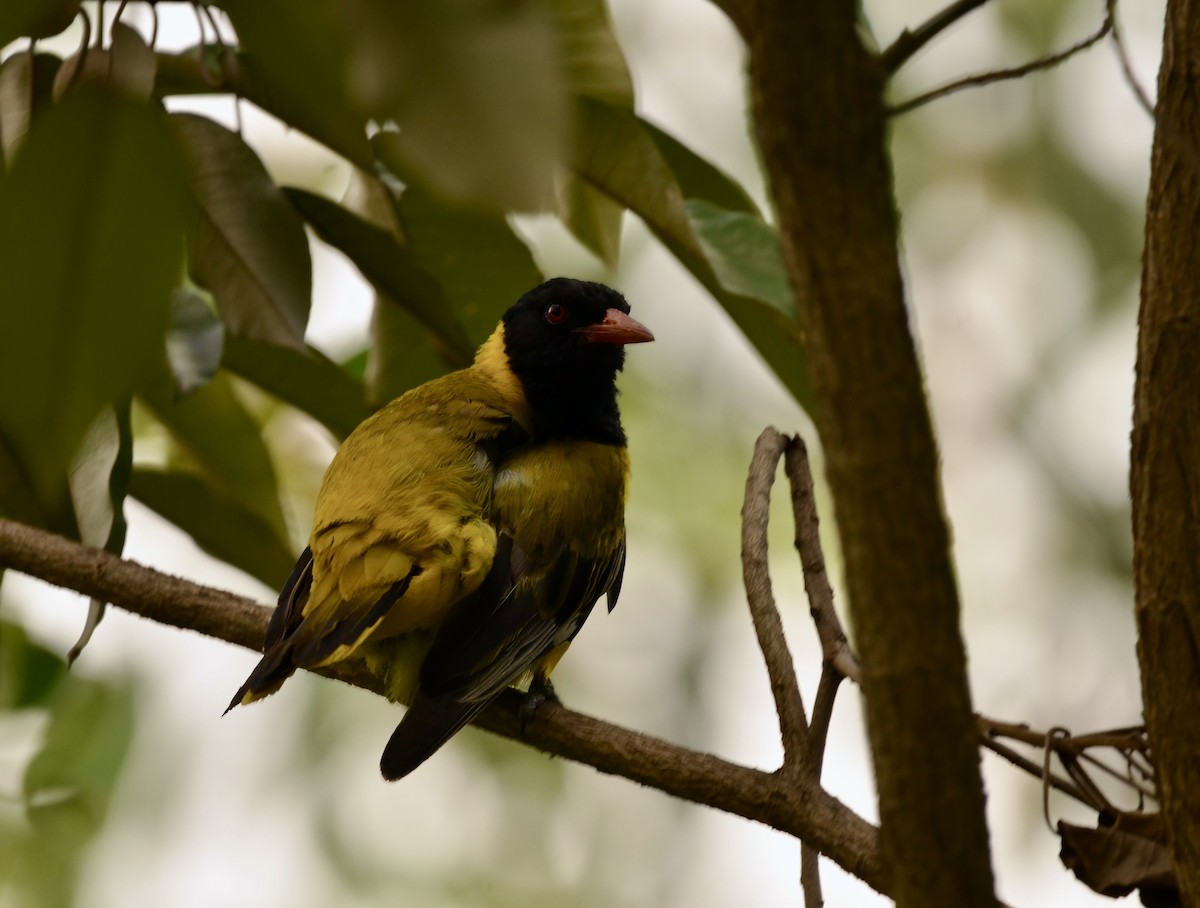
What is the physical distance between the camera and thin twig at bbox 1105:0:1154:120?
55.6 inches

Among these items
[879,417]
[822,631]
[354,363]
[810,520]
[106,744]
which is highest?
[354,363]

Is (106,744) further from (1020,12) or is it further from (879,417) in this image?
(1020,12)

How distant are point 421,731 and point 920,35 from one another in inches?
69.3

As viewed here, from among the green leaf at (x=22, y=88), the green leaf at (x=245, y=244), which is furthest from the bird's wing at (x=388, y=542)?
the green leaf at (x=22, y=88)

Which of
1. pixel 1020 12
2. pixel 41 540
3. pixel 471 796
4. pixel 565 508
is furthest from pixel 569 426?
pixel 1020 12

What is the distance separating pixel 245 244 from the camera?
2.29m

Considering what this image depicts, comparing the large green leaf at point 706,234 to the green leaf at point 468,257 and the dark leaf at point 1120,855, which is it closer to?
the green leaf at point 468,257

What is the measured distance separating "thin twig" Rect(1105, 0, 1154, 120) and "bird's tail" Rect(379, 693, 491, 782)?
1.57 meters

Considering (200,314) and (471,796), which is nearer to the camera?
(200,314)

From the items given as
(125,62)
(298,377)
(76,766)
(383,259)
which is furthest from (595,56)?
(76,766)

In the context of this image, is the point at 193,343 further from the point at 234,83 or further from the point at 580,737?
the point at 580,737

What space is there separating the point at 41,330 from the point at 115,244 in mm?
67

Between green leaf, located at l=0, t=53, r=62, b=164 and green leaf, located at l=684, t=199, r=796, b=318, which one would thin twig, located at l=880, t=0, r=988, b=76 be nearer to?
green leaf, located at l=684, t=199, r=796, b=318

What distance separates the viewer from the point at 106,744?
339 cm
